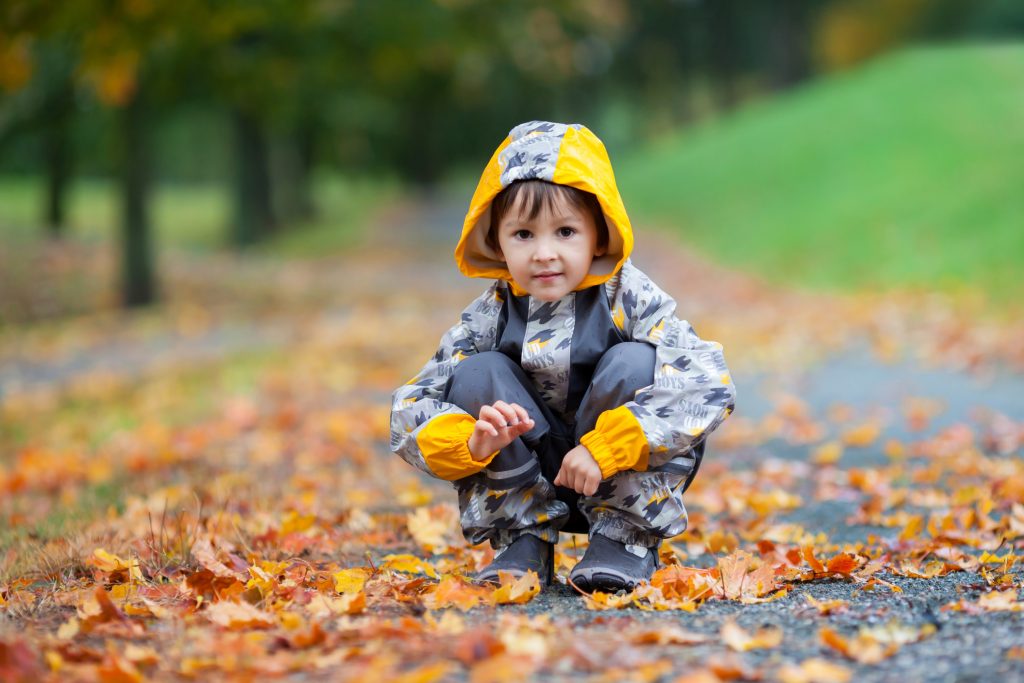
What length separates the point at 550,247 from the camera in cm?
321

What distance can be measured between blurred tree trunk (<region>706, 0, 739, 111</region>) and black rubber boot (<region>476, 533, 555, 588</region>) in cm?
4287

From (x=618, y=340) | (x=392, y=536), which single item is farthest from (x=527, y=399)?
(x=392, y=536)

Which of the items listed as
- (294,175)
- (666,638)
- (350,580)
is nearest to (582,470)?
(666,638)

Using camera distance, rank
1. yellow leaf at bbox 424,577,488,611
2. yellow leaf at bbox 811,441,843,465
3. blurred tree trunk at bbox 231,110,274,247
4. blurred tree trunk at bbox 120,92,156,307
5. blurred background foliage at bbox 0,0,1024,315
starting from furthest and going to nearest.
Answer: blurred tree trunk at bbox 231,110,274,247 < blurred tree trunk at bbox 120,92,156,307 < blurred background foliage at bbox 0,0,1024,315 < yellow leaf at bbox 811,441,843,465 < yellow leaf at bbox 424,577,488,611

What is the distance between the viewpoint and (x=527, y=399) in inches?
128

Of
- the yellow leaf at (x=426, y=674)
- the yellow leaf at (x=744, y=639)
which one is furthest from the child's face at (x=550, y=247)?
the yellow leaf at (x=426, y=674)

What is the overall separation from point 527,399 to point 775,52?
41.7 metres

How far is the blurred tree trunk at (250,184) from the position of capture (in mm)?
24656

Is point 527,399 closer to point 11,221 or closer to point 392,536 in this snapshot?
point 392,536

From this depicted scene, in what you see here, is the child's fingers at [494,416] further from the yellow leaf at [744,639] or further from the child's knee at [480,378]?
the yellow leaf at [744,639]

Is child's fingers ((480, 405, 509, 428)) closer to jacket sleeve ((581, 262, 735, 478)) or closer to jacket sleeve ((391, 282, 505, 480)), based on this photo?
jacket sleeve ((391, 282, 505, 480))

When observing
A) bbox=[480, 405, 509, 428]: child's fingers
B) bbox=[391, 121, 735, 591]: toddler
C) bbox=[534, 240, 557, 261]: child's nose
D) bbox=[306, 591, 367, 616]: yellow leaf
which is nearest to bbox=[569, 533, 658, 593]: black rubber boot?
bbox=[391, 121, 735, 591]: toddler

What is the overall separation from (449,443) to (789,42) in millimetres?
41297

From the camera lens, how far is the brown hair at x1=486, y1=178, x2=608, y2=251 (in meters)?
3.21
